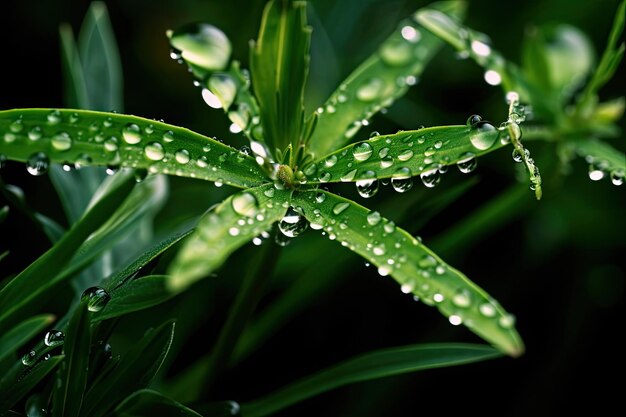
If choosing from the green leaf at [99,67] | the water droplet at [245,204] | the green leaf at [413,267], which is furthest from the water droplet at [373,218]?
the green leaf at [99,67]

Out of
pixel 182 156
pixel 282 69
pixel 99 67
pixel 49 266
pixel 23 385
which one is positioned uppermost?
pixel 99 67

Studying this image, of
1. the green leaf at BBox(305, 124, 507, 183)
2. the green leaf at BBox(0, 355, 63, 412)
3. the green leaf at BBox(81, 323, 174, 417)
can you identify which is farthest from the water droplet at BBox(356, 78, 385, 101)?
the green leaf at BBox(0, 355, 63, 412)

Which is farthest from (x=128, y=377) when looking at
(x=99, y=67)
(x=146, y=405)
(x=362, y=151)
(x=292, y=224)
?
(x=99, y=67)

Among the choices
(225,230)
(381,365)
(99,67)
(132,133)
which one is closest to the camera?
(225,230)

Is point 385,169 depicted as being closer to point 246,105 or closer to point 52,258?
point 246,105

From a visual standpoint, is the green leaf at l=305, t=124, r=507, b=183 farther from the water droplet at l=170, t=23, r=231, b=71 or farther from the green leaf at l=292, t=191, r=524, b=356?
the water droplet at l=170, t=23, r=231, b=71

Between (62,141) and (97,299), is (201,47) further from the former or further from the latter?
(97,299)

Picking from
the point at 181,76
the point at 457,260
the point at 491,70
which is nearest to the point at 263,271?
the point at 491,70
